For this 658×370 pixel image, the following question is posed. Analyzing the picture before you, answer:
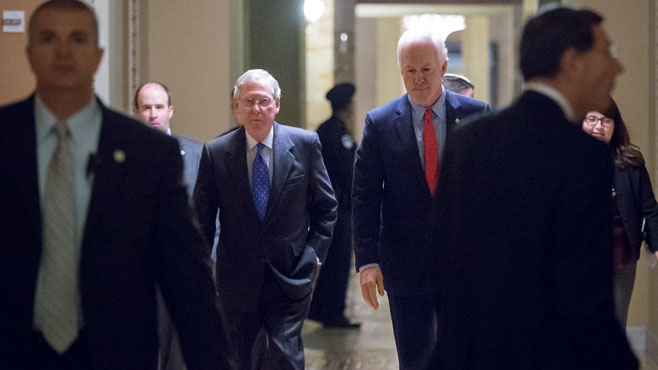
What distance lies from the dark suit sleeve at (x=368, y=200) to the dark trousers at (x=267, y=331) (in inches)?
21.5

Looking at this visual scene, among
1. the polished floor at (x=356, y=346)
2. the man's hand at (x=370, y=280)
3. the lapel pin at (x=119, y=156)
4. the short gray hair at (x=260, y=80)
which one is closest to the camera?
the lapel pin at (x=119, y=156)

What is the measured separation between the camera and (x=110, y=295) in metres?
2.43

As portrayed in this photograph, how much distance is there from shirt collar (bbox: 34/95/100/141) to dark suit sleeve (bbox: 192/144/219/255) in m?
2.53

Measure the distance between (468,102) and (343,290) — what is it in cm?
382

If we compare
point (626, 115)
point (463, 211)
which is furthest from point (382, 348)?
point (463, 211)

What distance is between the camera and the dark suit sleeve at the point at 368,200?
4.57m

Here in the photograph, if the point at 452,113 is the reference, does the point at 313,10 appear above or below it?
above

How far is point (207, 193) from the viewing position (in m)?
5.07

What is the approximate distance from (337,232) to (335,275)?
1.17ft

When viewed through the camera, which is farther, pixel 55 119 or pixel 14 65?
pixel 14 65

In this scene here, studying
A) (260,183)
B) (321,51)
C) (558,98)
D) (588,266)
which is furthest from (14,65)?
(321,51)

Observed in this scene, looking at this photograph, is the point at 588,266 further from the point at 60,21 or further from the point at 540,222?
the point at 60,21

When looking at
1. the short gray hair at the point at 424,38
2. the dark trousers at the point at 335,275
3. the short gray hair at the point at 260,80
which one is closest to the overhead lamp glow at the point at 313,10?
the dark trousers at the point at 335,275

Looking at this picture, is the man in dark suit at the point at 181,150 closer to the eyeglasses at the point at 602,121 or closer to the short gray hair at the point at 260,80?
the short gray hair at the point at 260,80
